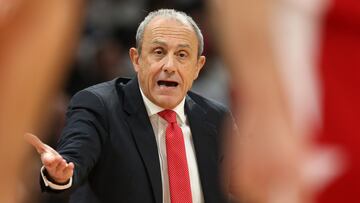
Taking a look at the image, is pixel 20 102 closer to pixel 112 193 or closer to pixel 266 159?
pixel 266 159

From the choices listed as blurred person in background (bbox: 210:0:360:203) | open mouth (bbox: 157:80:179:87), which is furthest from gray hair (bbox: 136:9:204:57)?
blurred person in background (bbox: 210:0:360:203)

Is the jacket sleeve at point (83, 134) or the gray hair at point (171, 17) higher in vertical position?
the gray hair at point (171, 17)

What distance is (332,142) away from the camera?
211 cm

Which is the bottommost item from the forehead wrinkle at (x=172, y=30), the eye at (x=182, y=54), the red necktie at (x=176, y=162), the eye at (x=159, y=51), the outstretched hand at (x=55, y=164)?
the red necktie at (x=176, y=162)

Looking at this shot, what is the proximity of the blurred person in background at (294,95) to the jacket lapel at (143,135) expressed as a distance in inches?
90.8

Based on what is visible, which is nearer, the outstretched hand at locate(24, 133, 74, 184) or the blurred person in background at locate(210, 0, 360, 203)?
the blurred person in background at locate(210, 0, 360, 203)

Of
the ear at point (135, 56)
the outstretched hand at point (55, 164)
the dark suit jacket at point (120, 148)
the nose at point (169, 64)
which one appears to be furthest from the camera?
the ear at point (135, 56)

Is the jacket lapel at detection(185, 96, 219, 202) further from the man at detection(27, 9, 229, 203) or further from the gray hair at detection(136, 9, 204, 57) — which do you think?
the gray hair at detection(136, 9, 204, 57)

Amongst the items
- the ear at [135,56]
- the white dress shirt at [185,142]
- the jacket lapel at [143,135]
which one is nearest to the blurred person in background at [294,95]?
the jacket lapel at [143,135]

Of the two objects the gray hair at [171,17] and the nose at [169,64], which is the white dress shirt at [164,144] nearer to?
the nose at [169,64]

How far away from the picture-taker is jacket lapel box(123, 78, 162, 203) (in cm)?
441

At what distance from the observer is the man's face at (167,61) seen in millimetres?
4594

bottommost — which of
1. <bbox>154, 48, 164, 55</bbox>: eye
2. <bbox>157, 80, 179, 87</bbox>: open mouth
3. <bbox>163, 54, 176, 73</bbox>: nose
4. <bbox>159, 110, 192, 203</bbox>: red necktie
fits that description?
<bbox>159, 110, 192, 203</bbox>: red necktie

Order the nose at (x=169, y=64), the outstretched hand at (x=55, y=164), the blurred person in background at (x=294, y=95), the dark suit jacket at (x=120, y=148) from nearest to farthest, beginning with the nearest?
the blurred person in background at (x=294, y=95)
the outstretched hand at (x=55, y=164)
the dark suit jacket at (x=120, y=148)
the nose at (x=169, y=64)
